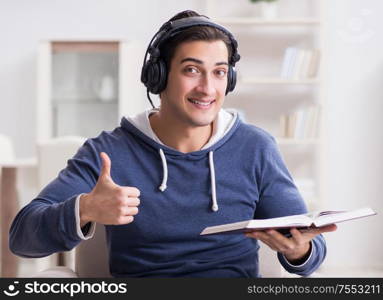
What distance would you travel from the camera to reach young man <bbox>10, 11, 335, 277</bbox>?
160 centimetres

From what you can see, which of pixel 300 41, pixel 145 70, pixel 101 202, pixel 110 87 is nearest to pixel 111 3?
Answer: pixel 110 87

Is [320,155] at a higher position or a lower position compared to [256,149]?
lower

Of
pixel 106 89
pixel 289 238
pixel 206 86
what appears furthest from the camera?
pixel 106 89

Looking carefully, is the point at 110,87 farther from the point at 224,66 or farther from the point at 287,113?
the point at 224,66

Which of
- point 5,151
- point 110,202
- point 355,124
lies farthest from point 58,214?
point 355,124

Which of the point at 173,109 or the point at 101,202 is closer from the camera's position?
the point at 101,202

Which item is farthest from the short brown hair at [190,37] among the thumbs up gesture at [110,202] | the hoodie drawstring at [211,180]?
the thumbs up gesture at [110,202]

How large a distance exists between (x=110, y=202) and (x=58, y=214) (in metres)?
0.17

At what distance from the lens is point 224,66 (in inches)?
64.4

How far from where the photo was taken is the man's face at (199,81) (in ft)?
5.30

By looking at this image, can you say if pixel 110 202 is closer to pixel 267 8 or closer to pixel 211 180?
pixel 211 180

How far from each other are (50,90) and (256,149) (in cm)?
317

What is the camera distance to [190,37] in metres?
1.63

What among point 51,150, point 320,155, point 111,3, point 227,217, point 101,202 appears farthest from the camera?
point 111,3
